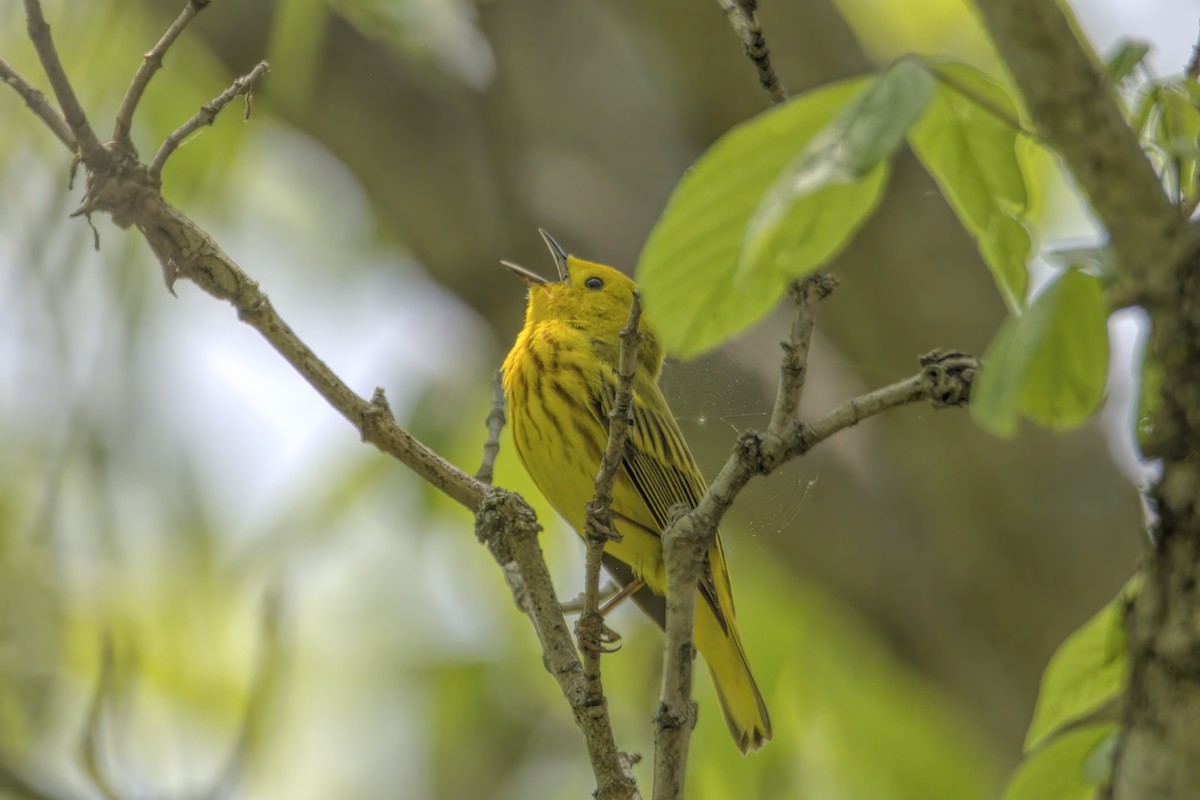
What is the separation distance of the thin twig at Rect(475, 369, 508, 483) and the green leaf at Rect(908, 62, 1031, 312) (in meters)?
1.48

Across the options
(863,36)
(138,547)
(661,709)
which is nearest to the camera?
(661,709)

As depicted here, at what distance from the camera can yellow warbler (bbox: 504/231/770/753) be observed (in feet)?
11.6

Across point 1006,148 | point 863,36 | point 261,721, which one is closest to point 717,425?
point 261,721

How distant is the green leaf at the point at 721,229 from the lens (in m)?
1.00

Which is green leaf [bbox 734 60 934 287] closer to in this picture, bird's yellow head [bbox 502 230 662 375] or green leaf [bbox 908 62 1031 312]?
green leaf [bbox 908 62 1031 312]

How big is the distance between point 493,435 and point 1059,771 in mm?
1598

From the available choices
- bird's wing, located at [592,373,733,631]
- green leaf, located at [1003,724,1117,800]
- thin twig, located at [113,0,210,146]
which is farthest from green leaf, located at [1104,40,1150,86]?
bird's wing, located at [592,373,733,631]

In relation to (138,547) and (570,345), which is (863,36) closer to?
(570,345)

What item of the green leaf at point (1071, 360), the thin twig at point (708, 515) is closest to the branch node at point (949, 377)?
the thin twig at point (708, 515)

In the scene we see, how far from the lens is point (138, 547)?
4.61m

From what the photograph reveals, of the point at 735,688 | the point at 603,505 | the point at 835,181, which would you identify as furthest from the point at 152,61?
the point at 735,688

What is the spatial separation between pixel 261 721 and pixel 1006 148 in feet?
8.05

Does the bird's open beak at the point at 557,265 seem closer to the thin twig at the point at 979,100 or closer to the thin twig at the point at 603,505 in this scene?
the thin twig at the point at 603,505

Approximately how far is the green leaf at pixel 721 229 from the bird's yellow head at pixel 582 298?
3.04m
